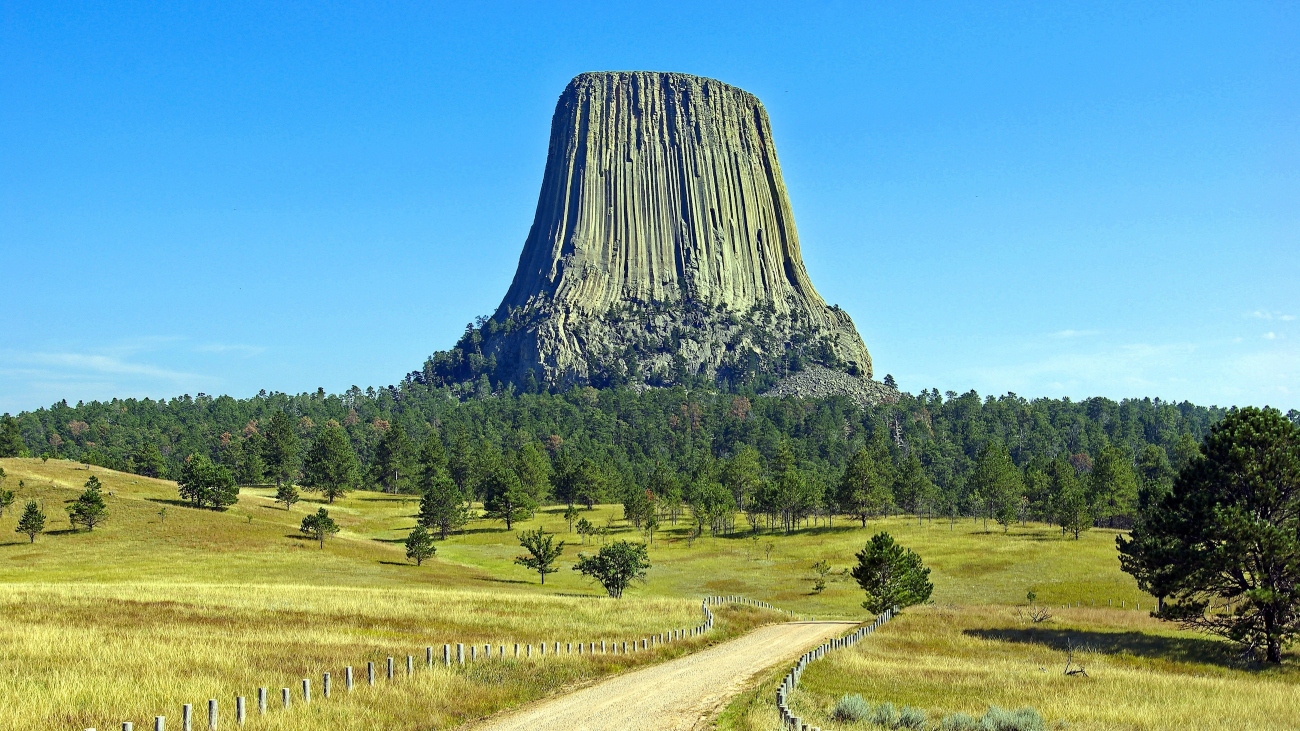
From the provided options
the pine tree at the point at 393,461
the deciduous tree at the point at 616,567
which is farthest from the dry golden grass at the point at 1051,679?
the pine tree at the point at 393,461

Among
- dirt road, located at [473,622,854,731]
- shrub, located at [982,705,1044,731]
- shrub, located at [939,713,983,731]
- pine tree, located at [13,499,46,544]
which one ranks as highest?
pine tree, located at [13,499,46,544]

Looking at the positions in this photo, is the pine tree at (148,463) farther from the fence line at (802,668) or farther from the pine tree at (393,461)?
the fence line at (802,668)

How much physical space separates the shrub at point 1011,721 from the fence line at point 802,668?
446 cm

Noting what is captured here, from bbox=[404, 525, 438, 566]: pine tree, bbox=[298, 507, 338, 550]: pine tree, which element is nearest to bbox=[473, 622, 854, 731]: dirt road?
bbox=[404, 525, 438, 566]: pine tree

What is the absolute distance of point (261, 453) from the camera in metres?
155

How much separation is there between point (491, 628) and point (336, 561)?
45.4m

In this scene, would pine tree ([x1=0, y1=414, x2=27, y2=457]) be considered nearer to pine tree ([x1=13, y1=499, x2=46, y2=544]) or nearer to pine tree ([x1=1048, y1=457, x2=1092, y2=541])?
pine tree ([x1=13, y1=499, x2=46, y2=544])

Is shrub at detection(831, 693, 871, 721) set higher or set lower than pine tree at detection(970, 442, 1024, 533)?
lower

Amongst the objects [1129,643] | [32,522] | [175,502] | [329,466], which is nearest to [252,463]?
[329,466]

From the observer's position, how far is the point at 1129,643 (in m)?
48.1

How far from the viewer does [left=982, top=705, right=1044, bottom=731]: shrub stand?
76.6ft

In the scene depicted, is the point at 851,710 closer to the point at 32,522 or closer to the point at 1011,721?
the point at 1011,721

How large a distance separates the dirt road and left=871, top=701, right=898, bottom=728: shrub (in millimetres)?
3963

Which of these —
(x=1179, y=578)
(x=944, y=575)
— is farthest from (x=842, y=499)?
(x=1179, y=578)
